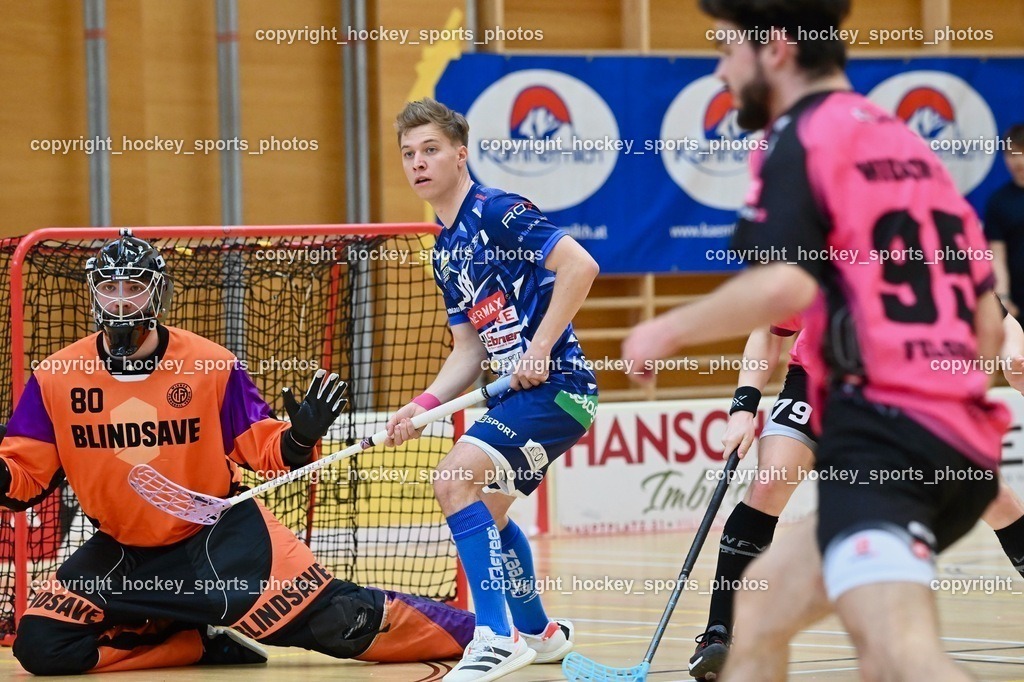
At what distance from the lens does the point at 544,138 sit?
33.8 feet

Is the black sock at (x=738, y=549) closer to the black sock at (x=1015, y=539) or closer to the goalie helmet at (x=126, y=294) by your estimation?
the black sock at (x=1015, y=539)

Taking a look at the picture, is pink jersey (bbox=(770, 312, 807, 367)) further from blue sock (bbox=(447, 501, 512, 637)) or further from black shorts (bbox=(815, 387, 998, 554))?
black shorts (bbox=(815, 387, 998, 554))

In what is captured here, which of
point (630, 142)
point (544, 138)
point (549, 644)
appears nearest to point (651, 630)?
point (549, 644)

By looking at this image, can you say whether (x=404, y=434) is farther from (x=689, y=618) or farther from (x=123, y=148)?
(x=123, y=148)

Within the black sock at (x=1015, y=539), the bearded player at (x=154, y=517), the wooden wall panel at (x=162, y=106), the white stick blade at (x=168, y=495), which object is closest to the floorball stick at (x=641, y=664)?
the bearded player at (x=154, y=517)

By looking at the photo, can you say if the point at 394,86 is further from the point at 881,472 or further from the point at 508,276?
the point at 881,472

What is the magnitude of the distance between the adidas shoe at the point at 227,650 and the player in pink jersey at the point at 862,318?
2933mm

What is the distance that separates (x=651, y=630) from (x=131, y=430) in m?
2.12

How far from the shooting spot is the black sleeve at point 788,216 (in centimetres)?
233

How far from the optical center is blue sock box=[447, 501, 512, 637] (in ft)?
14.2

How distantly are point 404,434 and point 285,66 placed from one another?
6.21m

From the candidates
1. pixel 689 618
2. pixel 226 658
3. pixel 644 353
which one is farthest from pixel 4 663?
pixel 644 353

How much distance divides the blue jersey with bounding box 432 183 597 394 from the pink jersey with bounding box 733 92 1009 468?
7.04 ft

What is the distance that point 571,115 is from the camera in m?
10.4
